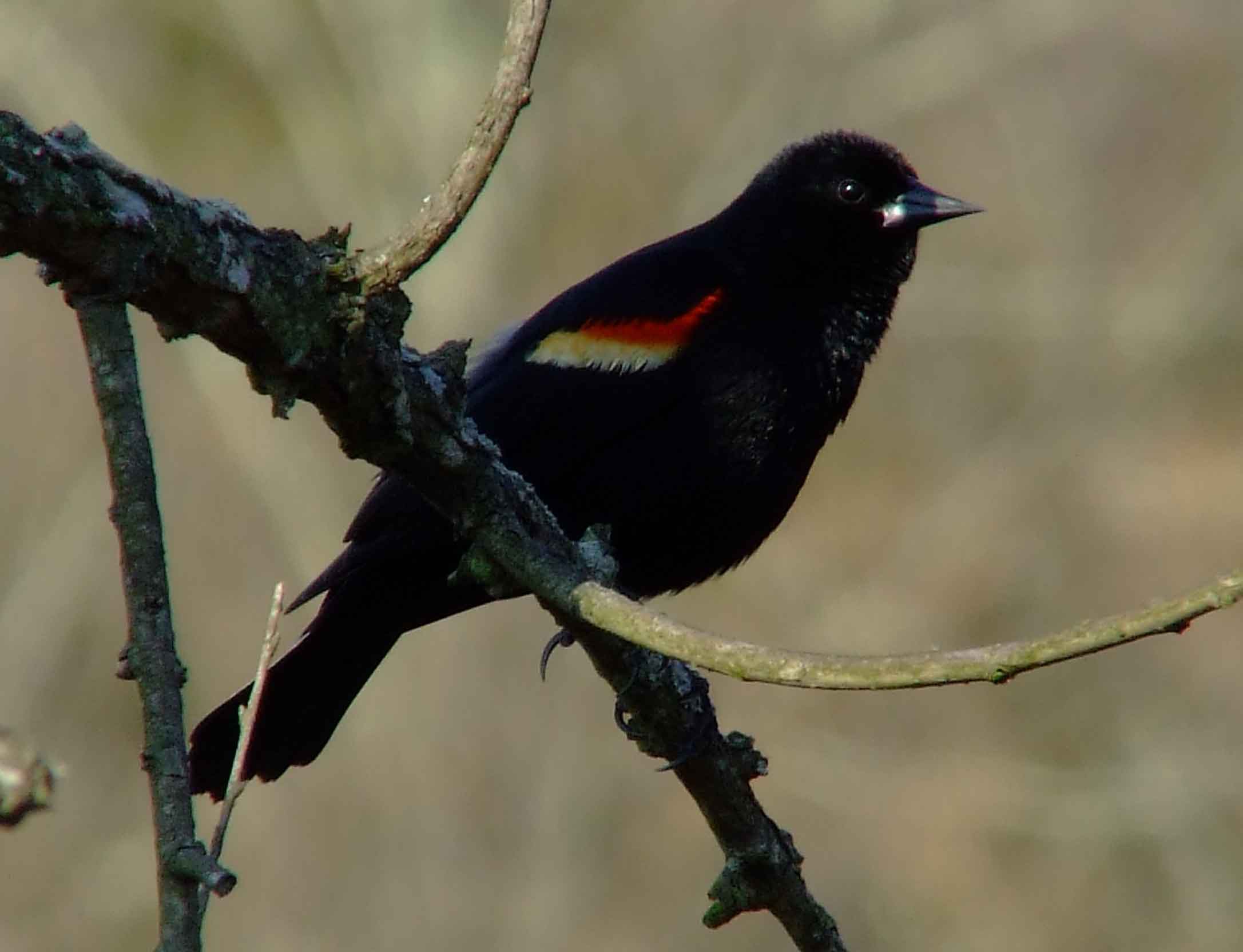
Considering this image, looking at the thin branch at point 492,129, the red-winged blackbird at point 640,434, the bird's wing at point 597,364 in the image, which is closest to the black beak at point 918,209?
the red-winged blackbird at point 640,434

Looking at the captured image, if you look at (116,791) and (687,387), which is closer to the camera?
(687,387)

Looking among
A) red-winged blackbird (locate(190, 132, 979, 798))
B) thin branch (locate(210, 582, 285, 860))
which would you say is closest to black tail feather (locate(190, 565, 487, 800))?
red-winged blackbird (locate(190, 132, 979, 798))

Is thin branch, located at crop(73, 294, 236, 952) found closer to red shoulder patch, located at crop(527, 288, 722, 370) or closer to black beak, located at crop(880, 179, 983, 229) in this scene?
red shoulder patch, located at crop(527, 288, 722, 370)

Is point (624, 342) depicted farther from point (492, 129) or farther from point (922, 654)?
point (922, 654)

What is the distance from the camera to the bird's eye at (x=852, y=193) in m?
3.85

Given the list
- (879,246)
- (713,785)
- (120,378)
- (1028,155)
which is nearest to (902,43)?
(1028,155)

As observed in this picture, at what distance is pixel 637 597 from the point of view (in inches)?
138

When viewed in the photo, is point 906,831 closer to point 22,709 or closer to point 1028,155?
point 1028,155

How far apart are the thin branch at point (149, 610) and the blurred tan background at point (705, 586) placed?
23.4ft

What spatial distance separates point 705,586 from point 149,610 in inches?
331

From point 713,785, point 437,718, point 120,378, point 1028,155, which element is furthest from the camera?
point 1028,155

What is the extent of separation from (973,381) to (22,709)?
5690 millimetres

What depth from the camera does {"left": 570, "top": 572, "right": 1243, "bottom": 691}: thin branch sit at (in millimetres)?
1530

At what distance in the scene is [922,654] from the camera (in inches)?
64.8
